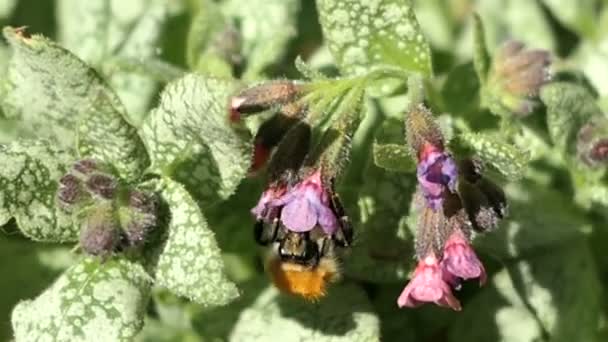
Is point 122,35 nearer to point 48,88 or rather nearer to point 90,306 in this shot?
point 48,88

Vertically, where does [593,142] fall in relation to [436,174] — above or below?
below

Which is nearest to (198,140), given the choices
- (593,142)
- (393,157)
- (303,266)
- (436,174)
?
(303,266)

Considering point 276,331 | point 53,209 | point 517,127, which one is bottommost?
point 276,331

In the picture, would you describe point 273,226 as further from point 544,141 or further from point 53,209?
point 544,141

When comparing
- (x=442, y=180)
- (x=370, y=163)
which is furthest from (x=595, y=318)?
(x=442, y=180)

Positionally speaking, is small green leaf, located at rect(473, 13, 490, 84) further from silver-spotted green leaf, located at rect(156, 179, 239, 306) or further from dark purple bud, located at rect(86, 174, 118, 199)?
dark purple bud, located at rect(86, 174, 118, 199)

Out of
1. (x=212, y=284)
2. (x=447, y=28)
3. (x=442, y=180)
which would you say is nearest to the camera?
(x=442, y=180)
